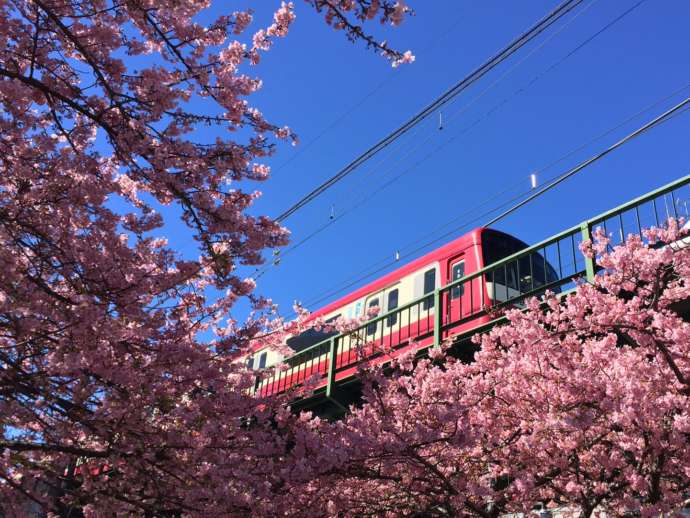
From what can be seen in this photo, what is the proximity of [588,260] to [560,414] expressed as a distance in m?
2.18

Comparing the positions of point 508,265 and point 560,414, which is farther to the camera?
point 508,265

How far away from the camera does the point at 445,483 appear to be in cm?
561

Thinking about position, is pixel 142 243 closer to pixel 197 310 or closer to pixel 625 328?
pixel 197 310

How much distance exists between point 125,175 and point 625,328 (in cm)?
449

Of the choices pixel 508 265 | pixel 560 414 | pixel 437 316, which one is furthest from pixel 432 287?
pixel 560 414

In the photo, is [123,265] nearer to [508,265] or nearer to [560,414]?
[560,414]

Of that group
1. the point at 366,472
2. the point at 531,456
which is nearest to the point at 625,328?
the point at 531,456

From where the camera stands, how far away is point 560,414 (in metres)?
4.81

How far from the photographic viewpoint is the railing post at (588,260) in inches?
246

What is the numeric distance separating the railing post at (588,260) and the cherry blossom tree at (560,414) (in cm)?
64

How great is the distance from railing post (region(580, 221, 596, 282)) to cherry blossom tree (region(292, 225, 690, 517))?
2.08ft

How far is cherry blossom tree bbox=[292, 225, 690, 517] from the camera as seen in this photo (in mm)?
4684

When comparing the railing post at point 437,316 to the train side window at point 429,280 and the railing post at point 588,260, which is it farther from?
the train side window at point 429,280

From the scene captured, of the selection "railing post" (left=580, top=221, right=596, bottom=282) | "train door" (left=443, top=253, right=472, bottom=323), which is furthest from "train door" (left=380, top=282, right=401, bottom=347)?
"railing post" (left=580, top=221, right=596, bottom=282)
